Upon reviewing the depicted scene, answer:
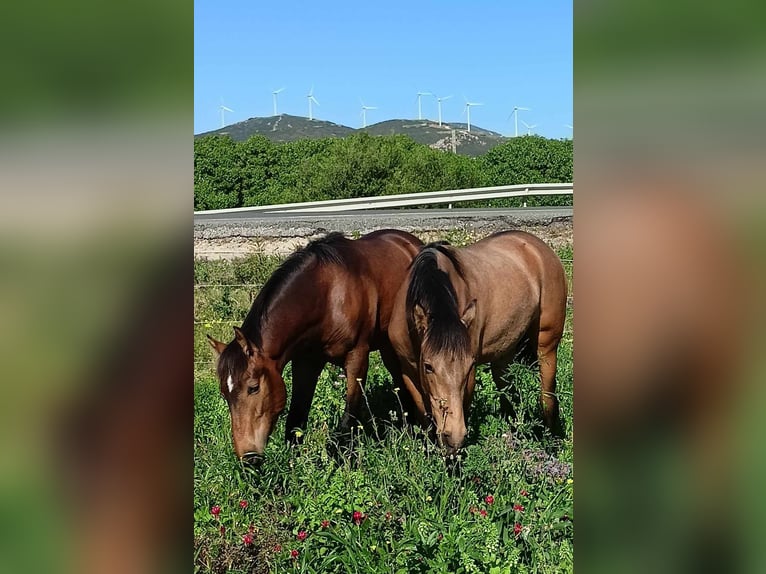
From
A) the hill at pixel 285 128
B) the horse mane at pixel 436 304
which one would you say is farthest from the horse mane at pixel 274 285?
the hill at pixel 285 128

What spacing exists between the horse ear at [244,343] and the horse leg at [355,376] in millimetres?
772

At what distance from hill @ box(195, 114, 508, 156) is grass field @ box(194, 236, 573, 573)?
49.6 metres

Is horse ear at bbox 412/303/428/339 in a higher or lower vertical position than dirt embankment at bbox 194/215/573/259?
lower

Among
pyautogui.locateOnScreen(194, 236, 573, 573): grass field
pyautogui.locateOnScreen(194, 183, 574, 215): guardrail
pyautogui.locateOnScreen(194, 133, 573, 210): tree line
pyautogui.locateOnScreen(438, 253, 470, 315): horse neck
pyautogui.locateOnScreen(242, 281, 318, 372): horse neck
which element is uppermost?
pyautogui.locateOnScreen(194, 133, 573, 210): tree line

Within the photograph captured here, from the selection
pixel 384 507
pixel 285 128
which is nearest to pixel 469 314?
pixel 384 507

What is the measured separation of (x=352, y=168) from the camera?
66.5 ft

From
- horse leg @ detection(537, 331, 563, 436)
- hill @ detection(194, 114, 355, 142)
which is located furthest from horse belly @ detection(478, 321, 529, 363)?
hill @ detection(194, 114, 355, 142)

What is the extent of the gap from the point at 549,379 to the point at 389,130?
5337cm

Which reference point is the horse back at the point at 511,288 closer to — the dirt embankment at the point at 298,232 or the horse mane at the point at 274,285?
the horse mane at the point at 274,285

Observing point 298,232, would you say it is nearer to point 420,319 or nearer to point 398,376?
point 398,376

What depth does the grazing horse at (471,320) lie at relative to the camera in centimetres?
316

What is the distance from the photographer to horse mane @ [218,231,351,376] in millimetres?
3465

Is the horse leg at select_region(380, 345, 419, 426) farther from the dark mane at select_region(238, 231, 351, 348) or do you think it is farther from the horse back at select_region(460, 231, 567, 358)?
the dark mane at select_region(238, 231, 351, 348)
